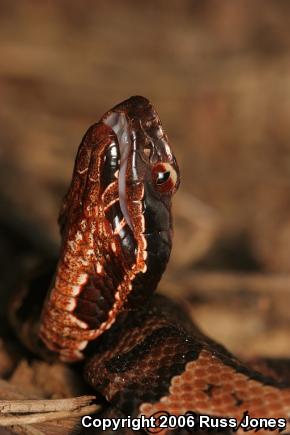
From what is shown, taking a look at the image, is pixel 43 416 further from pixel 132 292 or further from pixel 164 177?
pixel 164 177

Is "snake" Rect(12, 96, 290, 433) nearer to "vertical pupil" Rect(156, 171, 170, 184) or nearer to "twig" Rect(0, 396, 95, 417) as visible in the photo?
"vertical pupil" Rect(156, 171, 170, 184)

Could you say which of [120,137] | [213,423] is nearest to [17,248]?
[120,137]

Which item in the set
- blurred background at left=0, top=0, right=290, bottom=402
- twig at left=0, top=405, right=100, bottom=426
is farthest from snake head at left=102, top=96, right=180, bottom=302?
blurred background at left=0, top=0, right=290, bottom=402

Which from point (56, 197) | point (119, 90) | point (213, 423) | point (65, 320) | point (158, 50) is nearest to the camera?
point (213, 423)

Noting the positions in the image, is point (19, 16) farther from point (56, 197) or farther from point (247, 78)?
point (56, 197)

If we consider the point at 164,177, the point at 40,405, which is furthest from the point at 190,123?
the point at 40,405

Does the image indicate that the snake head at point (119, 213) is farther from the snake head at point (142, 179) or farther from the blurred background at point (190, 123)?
the blurred background at point (190, 123)
